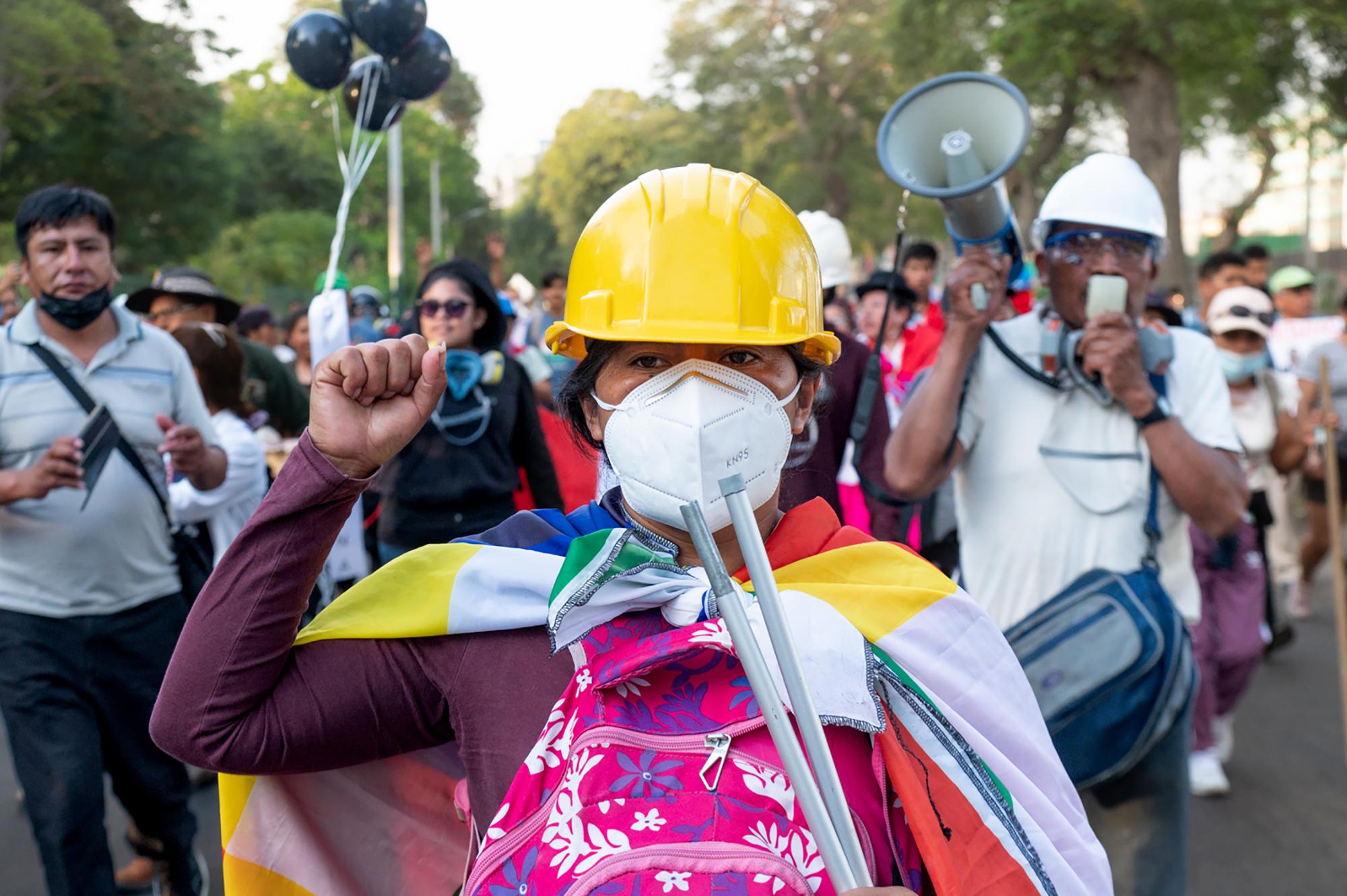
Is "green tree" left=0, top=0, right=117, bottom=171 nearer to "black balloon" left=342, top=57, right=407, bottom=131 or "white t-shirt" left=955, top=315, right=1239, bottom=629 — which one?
"black balloon" left=342, top=57, right=407, bottom=131

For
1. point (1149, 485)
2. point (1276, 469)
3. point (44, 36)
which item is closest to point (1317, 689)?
point (1276, 469)

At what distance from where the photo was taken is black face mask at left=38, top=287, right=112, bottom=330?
12.9 ft

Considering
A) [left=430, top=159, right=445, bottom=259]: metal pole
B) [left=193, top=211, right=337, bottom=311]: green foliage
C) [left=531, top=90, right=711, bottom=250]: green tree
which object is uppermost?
[left=531, top=90, right=711, bottom=250]: green tree

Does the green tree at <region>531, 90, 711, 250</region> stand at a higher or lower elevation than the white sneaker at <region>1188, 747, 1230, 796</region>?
higher

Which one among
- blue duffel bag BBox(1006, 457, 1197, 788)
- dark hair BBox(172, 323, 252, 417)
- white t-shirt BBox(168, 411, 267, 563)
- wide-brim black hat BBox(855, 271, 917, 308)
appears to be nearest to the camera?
blue duffel bag BBox(1006, 457, 1197, 788)

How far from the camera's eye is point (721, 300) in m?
1.77

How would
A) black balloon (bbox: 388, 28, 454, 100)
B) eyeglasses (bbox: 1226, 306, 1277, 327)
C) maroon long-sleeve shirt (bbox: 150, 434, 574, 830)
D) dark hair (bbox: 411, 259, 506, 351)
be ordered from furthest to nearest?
1. eyeglasses (bbox: 1226, 306, 1277, 327)
2. black balloon (bbox: 388, 28, 454, 100)
3. dark hair (bbox: 411, 259, 506, 351)
4. maroon long-sleeve shirt (bbox: 150, 434, 574, 830)

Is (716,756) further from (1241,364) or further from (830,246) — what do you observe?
(1241,364)

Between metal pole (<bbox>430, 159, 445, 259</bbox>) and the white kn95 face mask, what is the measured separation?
165ft

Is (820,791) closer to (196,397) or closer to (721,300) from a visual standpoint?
(721,300)

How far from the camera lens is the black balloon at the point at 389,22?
17.4 ft

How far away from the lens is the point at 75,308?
3.94m

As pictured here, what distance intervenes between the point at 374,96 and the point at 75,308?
2.21m

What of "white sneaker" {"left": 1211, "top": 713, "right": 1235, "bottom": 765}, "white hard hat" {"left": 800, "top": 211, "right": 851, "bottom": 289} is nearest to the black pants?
"white hard hat" {"left": 800, "top": 211, "right": 851, "bottom": 289}
